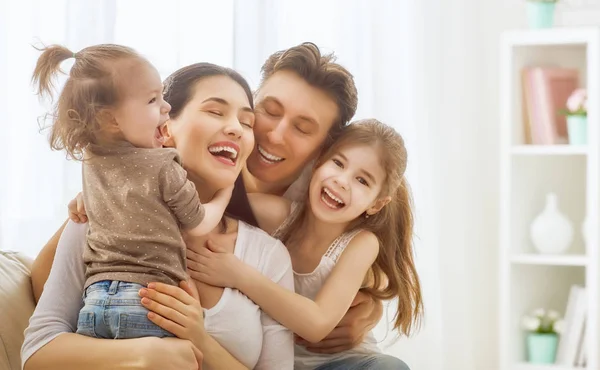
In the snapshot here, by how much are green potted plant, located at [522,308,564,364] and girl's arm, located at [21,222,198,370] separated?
2223 mm

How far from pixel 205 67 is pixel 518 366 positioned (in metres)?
2.19

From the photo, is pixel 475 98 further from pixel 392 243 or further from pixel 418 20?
pixel 392 243

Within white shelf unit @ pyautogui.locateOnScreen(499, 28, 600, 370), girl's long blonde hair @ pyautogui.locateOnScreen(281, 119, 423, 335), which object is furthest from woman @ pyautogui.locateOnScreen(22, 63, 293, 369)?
white shelf unit @ pyautogui.locateOnScreen(499, 28, 600, 370)

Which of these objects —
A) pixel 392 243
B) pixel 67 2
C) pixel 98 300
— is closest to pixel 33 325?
pixel 98 300

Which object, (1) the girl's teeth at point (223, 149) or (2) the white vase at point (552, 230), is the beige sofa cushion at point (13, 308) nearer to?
(1) the girl's teeth at point (223, 149)

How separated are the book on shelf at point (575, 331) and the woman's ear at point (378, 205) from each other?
Result: 172 centimetres

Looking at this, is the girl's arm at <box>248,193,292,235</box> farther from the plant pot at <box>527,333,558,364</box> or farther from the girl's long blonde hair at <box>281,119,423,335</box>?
the plant pot at <box>527,333,558,364</box>

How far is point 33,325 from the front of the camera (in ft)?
5.19

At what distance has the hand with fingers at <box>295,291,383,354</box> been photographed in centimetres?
192

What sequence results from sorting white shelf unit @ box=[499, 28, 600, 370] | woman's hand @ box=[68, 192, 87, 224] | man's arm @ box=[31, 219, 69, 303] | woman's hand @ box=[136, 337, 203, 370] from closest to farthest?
woman's hand @ box=[136, 337, 203, 370]
woman's hand @ box=[68, 192, 87, 224]
man's arm @ box=[31, 219, 69, 303]
white shelf unit @ box=[499, 28, 600, 370]

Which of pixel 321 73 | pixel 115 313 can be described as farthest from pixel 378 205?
pixel 115 313

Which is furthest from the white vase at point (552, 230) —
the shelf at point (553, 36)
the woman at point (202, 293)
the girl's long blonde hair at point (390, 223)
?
the woman at point (202, 293)

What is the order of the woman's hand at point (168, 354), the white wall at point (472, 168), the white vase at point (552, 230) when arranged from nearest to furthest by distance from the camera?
the woman's hand at point (168, 354) → the white vase at point (552, 230) → the white wall at point (472, 168)

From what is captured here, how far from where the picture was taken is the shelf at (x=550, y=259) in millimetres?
3328
